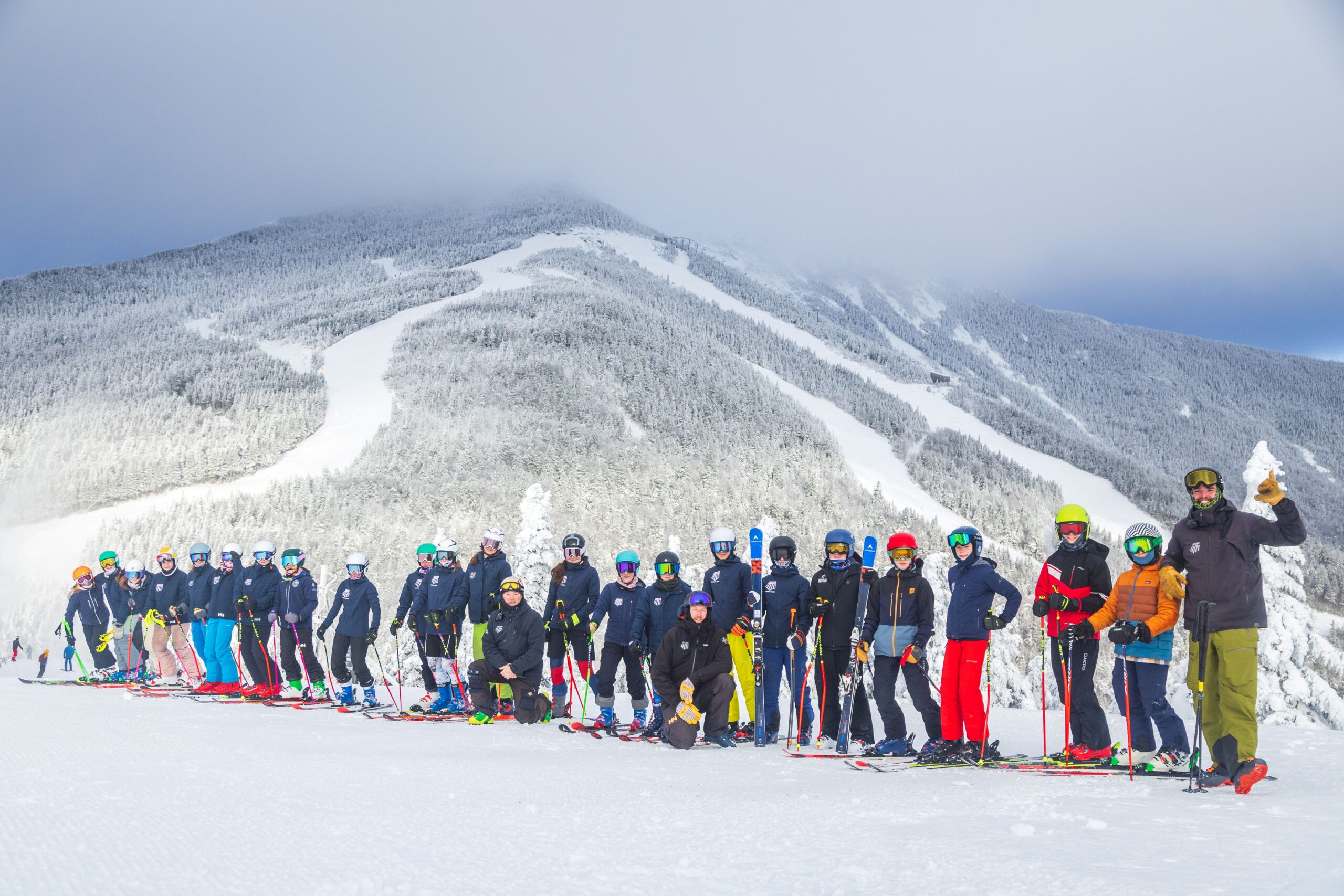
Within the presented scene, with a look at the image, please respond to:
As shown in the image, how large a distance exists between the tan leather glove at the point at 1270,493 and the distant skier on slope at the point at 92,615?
55.8ft

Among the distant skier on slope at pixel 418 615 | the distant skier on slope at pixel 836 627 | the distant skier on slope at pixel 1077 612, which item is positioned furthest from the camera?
the distant skier on slope at pixel 418 615

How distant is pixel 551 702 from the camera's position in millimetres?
11242

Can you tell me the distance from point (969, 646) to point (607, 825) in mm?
4364

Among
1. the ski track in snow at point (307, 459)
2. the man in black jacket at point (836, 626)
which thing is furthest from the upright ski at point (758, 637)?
the ski track in snow at point (307, 459)

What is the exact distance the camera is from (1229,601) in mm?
5980

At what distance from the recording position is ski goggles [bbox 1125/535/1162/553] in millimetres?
7051

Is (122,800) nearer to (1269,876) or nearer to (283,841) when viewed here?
(283,841)

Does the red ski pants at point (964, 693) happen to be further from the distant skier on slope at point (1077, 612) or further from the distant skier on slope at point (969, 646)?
the distant skier on slope at point (1077, 612)

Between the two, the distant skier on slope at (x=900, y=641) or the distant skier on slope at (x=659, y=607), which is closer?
the distant skier on slope at (x=900, y=641)

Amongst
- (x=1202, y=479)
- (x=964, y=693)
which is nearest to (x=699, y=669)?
(x=964, y=693)

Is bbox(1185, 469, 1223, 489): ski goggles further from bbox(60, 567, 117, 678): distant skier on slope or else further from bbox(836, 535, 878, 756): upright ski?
bbox(60, 567, 117, 678): distant skier on slope

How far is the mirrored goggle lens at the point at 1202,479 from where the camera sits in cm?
610

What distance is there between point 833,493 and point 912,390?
58100 mm

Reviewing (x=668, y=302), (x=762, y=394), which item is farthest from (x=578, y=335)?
(x=668, y=302)
